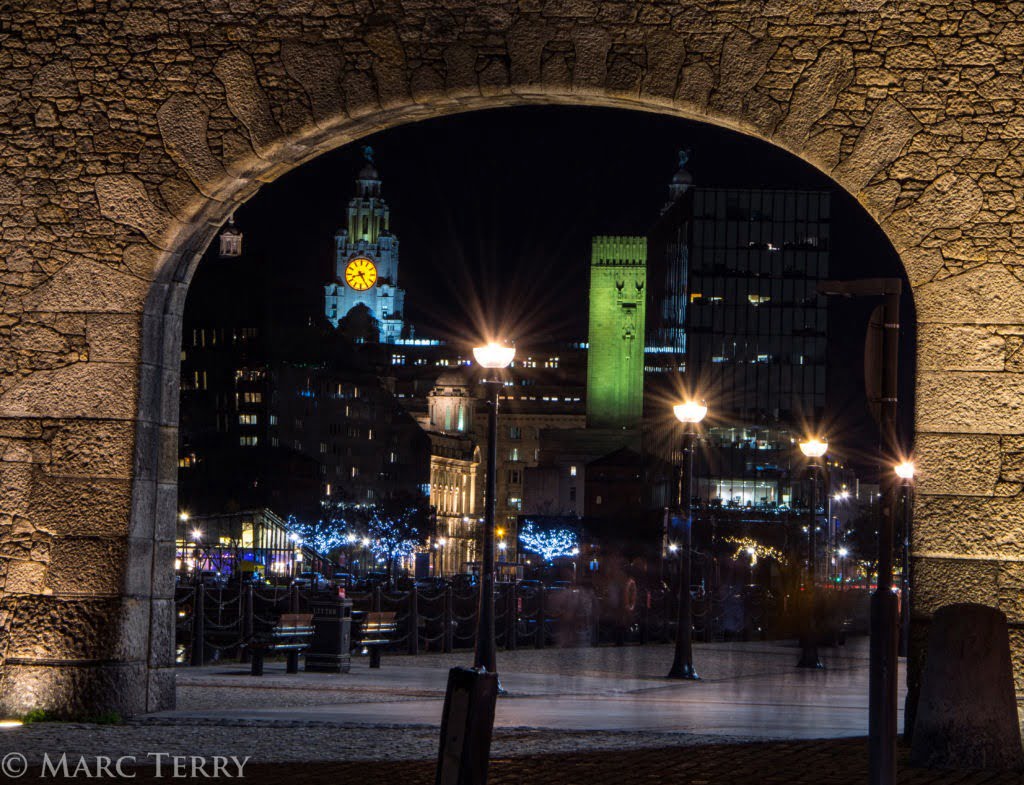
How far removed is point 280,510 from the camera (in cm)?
8969

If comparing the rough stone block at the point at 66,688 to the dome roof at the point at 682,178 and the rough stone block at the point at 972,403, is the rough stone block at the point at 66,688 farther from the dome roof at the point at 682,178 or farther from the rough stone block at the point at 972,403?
the dome roof at the point at 682,178

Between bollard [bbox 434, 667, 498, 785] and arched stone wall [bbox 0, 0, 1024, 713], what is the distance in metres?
5.62

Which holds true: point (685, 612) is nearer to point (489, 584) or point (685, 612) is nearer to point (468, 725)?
point (489, 584)

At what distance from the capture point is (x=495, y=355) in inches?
656

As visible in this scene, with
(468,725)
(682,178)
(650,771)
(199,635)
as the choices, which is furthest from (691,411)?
(682,178)

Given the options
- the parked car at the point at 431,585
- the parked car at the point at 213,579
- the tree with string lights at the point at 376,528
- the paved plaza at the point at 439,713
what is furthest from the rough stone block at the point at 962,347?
the tree with string lights at the point at 376,528

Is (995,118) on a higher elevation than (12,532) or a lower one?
higher

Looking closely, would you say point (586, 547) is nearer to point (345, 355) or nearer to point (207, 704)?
point (207, 704)

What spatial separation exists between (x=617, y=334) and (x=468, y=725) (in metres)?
129

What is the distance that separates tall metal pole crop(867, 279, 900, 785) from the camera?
7730 millimetres

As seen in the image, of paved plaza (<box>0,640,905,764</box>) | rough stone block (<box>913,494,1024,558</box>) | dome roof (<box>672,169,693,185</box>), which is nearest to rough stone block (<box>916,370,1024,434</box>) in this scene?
rough stone block (<box>913,494,1024,558</box>)

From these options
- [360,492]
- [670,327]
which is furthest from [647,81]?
[670,327]

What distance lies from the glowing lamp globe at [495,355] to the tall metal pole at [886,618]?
8481mm

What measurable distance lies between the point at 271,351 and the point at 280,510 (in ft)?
79.2
